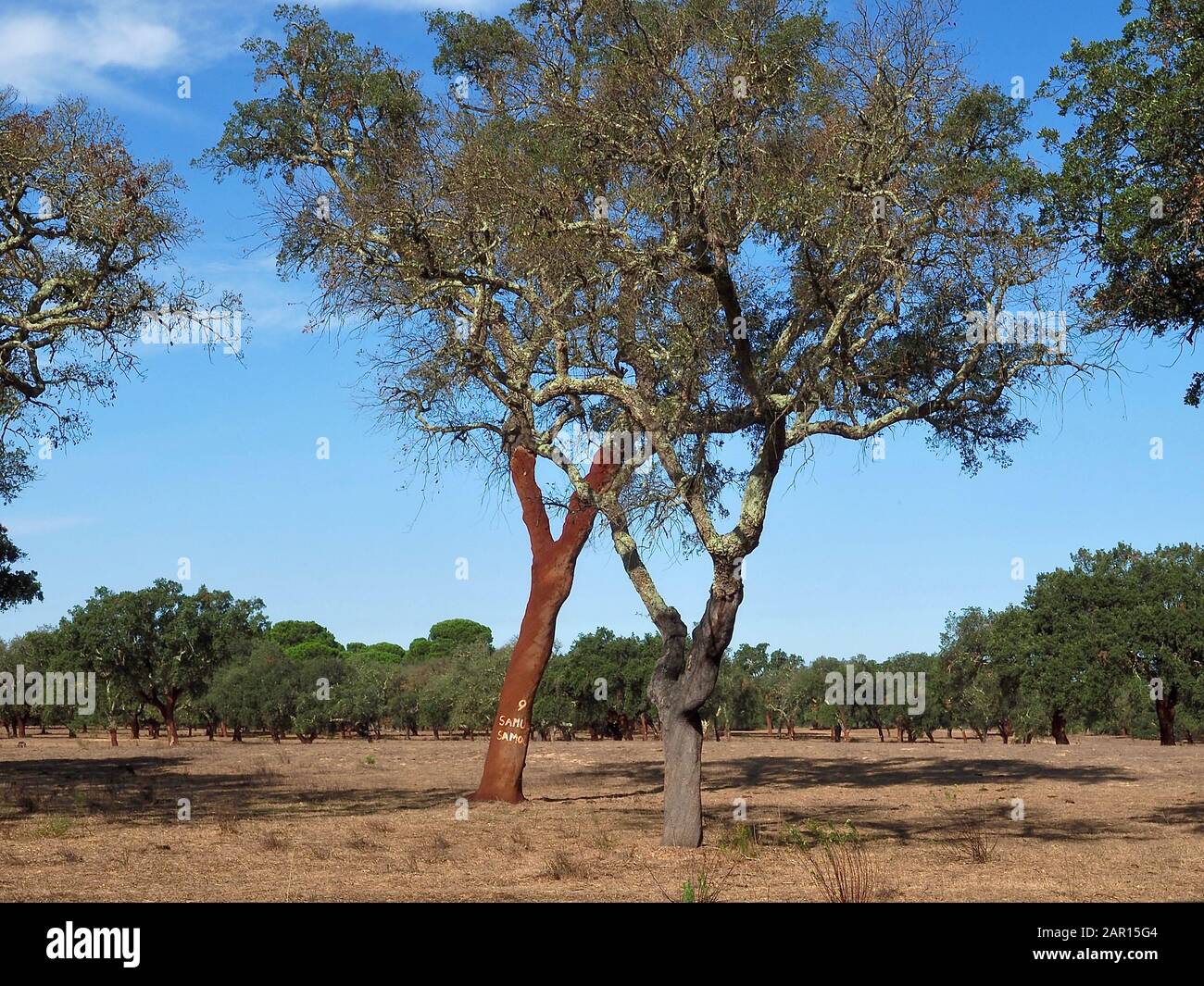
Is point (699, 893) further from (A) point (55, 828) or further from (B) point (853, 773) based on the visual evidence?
(B) point (853, 773)

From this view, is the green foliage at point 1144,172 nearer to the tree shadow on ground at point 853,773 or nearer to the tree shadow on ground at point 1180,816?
the tree shadow on ground at point 1180,816

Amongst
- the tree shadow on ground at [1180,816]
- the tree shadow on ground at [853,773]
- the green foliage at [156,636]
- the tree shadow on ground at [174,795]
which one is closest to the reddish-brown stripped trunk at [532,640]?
the tree shadow on ground at [174,795]

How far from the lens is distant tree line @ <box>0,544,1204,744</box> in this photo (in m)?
54.7

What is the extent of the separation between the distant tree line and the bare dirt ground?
17.3 m

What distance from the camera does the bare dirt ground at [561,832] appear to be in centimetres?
1270

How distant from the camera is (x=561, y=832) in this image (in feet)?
62.1

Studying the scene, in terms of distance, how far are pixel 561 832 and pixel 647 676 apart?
179 ft

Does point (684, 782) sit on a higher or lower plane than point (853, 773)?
higher

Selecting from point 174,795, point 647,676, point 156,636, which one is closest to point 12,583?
point 174,795

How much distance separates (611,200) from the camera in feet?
57.9
